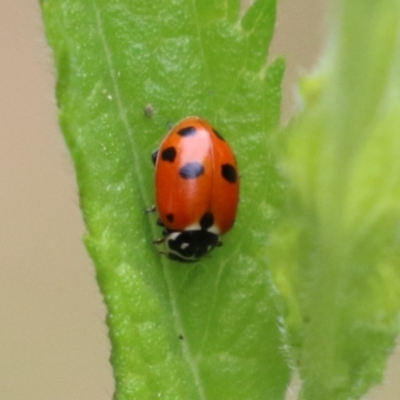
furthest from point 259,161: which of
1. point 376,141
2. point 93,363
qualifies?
point 93,363

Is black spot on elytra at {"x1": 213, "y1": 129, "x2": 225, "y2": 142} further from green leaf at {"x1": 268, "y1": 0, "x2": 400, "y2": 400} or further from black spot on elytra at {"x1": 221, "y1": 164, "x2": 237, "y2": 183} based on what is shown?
green leaf at {"x1": 268, "y1": 0, "x2": 400, "y2": 400}

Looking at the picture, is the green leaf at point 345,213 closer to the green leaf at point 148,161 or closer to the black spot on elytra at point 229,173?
the green leaf at point 148,161

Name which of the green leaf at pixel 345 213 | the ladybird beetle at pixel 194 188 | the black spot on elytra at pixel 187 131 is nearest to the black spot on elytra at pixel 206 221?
the ladybird beetle at pixel 194 188

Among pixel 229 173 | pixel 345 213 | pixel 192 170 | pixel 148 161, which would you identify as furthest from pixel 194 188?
pixel 345 213

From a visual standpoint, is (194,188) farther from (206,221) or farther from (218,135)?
(218,135)

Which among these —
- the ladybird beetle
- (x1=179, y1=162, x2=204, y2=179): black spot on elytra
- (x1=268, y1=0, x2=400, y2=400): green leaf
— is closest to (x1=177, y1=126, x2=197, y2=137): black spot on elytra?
the ladybird beetle

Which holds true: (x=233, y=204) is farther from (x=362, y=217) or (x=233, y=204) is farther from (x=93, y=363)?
(x=93, y=363)
